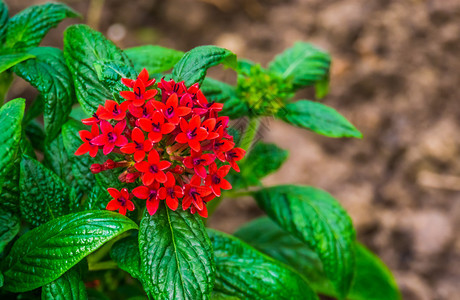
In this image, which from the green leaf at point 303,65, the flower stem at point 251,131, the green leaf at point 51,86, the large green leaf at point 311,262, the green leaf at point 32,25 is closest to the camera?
the green leaf at point 51,86

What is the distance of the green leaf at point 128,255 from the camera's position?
825 mm

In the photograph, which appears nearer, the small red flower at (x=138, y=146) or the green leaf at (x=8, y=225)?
the small red flower at (x=138, y=146)

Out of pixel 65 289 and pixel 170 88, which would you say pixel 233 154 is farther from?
pixel 65 289

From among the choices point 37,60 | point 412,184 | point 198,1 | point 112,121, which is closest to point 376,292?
point 412,184

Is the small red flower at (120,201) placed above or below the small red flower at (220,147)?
below

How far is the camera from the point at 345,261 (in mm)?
1142

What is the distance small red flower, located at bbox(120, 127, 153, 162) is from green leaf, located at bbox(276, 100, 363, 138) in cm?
46

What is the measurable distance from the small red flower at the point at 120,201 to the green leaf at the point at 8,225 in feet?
0.79

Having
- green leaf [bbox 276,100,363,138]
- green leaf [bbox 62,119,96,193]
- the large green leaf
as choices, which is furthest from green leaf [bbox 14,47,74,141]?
the large green leaf

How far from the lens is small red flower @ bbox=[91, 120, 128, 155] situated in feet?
2.62

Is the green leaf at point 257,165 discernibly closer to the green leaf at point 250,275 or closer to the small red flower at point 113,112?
the green leaf at point 250,275

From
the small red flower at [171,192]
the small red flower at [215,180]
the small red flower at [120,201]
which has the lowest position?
the small red flower at [120,201]

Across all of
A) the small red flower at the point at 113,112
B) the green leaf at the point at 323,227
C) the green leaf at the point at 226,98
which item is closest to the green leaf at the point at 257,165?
the green leaf at the point at 323,227

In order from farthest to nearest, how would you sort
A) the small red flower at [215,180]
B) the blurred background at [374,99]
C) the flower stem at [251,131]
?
the blurred background at [374,99] < the flower stem at [251,131] < the small red flower at [215,180]
